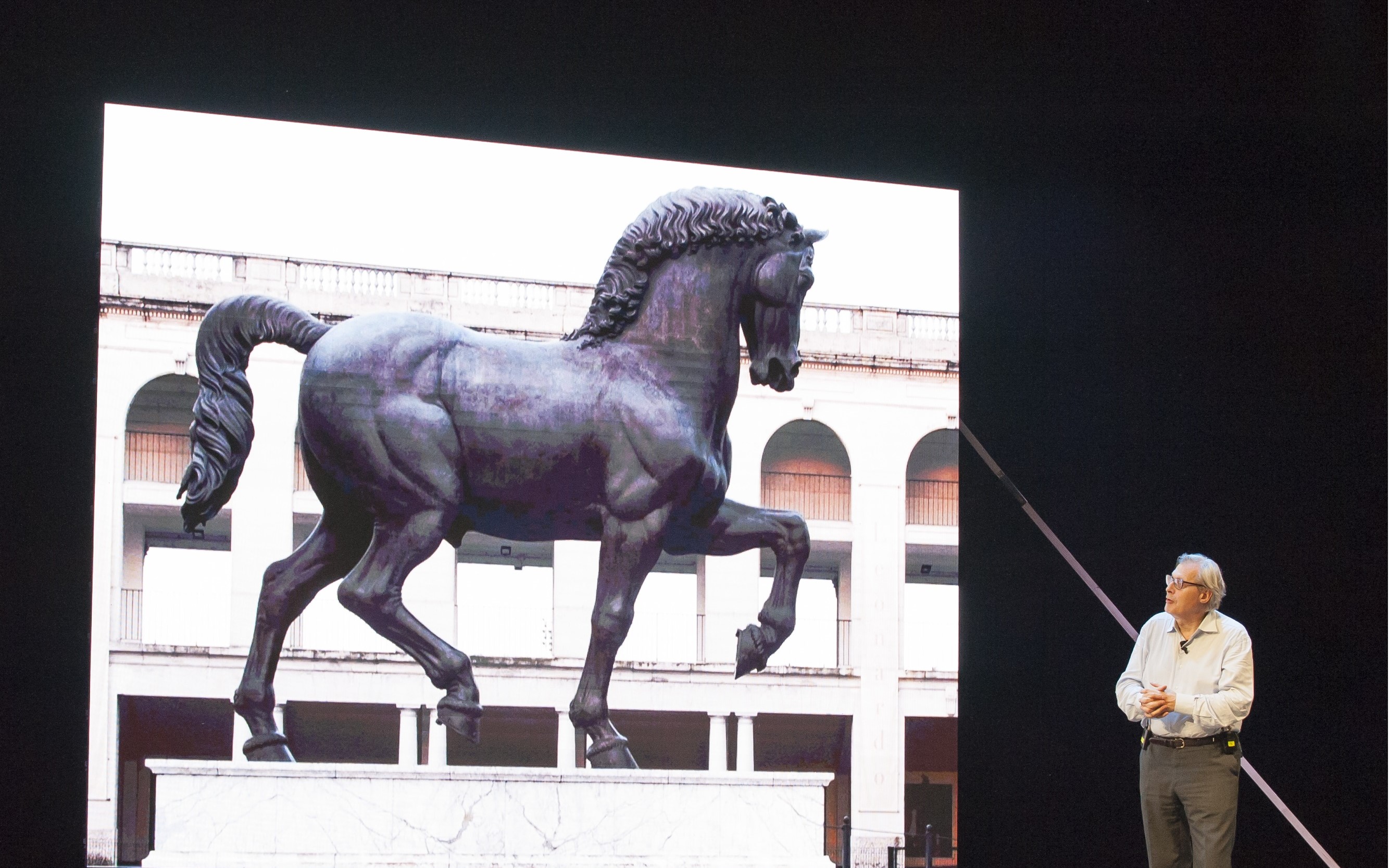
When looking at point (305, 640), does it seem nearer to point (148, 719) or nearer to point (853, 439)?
point (148, 719)

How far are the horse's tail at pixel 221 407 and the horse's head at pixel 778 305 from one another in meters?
1.65

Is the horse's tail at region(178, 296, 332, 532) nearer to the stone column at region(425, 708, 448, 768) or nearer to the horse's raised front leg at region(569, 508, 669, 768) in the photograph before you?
the stone column at region(425, 708, 448, 768)

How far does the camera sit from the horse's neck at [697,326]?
21.3 feet

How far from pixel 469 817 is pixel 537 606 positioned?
4.19 ft

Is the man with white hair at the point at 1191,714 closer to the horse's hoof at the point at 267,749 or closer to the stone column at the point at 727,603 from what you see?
the stone column at the point at 727,603

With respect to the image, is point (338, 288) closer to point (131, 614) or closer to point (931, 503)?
point (131, 614)

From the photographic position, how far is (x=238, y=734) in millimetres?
6719

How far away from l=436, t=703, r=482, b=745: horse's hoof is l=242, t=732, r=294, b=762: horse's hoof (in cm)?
52

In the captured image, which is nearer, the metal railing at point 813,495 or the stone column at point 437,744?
the stone column at point 437,744

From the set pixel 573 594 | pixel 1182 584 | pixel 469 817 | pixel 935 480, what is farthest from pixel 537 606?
pixel 1182 584

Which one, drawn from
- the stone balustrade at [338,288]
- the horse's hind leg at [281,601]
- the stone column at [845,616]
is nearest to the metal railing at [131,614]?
the horse's hind leg at [281,601]

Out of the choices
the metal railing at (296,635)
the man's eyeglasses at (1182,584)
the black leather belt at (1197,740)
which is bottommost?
the black leather belt at (1197,740)

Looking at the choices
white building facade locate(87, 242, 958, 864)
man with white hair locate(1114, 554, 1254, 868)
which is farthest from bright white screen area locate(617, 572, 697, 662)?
man with white hair locate(1114, 554, 1254, 868)

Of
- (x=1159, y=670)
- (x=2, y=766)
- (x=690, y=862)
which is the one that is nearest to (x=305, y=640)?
(x=2, y=766)
